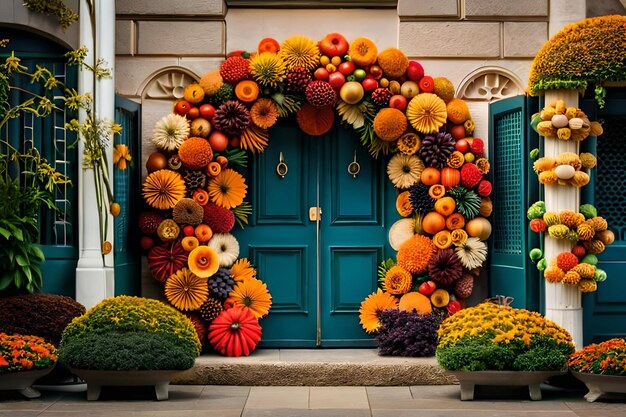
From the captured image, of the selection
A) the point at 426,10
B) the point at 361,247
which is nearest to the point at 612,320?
the point at 361,247

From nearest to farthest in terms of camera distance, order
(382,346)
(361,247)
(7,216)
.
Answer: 1. (7,216)
2. (382,346)
3. (361,247)

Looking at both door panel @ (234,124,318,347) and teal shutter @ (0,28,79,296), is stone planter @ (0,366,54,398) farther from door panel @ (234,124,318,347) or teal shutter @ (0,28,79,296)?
door panel @ (234,124,318,347)

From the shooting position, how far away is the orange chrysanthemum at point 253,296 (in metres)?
11.8

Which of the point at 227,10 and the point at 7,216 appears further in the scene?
the point at 227,10

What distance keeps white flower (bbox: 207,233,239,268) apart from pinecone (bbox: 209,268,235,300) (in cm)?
10

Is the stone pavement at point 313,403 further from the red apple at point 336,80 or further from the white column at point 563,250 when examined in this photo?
the red apple at point 336,80

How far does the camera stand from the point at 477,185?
1184 cm

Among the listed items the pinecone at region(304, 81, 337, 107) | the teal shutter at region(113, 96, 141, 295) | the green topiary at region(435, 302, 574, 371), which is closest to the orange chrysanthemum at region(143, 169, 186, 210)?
the teal shutter at region(113, 96, 141, 295)

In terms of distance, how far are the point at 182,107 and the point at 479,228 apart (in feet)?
11.3

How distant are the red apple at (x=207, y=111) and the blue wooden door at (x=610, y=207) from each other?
3.92m

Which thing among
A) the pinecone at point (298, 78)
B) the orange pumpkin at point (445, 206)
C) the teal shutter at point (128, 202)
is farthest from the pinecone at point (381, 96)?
the teal shutter at point (128, 202)

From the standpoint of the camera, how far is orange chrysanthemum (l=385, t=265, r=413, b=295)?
38.6 feet

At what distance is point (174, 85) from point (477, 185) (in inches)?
139

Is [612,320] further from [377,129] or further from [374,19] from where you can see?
[374,19]
